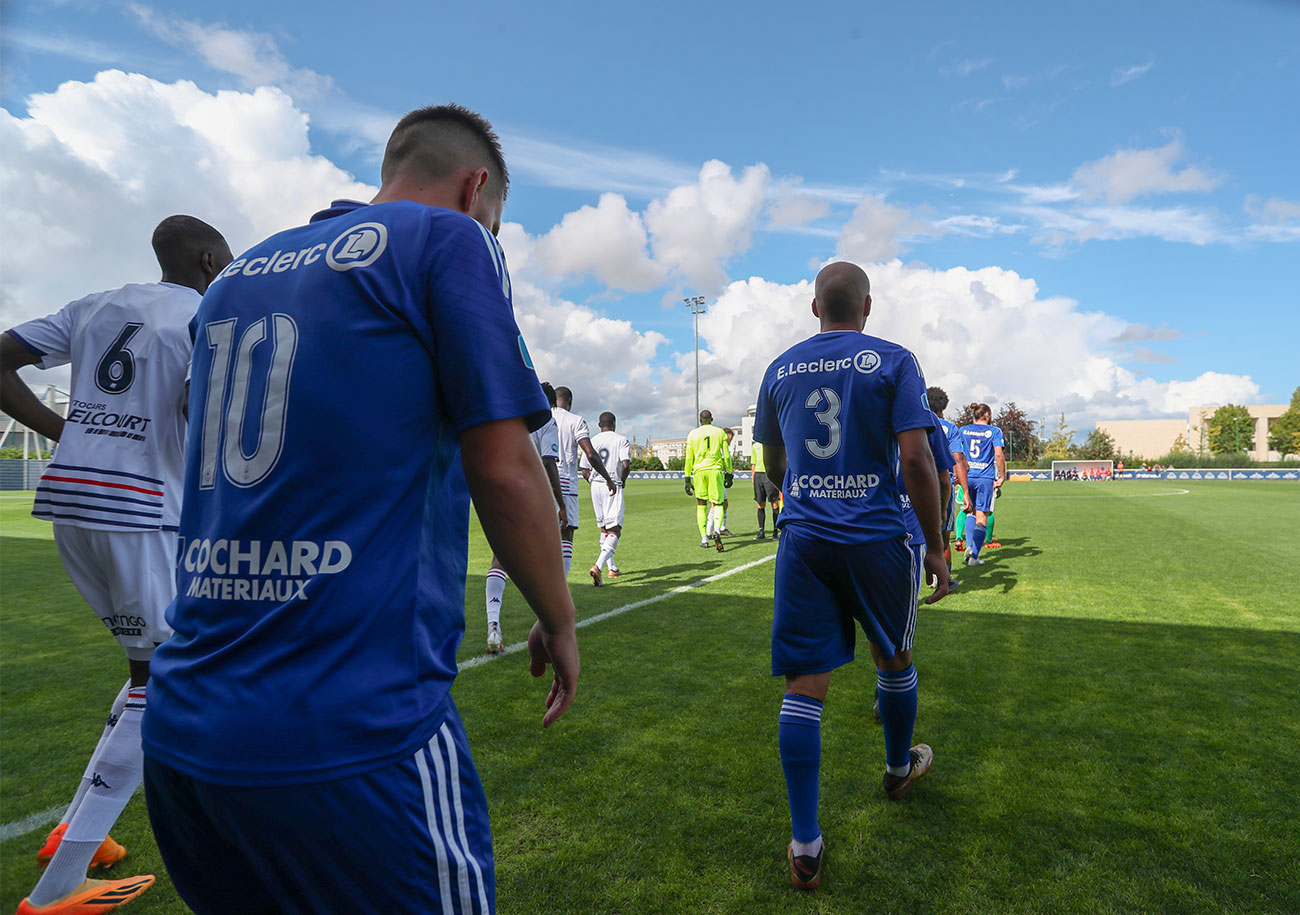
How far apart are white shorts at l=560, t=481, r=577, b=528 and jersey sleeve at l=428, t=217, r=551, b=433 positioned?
6.54 m

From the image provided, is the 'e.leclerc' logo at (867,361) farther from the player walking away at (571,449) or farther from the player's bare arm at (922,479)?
the player walking away at (571,449)

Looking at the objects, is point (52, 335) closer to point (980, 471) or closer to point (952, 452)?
point (952, 452)

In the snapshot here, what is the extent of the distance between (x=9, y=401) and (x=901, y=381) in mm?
3344

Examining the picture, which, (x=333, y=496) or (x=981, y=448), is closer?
(x=333, y=496)

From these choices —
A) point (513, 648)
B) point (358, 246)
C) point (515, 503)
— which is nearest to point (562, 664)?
point (515, 503)

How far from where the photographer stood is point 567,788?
126 inches

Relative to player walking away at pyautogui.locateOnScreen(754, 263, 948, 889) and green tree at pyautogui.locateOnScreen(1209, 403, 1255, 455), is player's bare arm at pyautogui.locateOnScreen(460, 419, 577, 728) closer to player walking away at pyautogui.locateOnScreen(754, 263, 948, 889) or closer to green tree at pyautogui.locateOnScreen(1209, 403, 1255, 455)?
player walking away at pyautogui.locateOnScreen(754, 263, 948, 889)

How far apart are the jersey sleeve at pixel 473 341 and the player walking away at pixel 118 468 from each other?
1.82m

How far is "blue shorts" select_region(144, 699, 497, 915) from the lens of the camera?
0.97m

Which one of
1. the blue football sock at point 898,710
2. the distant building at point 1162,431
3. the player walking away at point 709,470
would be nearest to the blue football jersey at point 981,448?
the player walking away at point 709,470

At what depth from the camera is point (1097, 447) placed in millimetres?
81875

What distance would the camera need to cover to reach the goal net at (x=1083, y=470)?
50309mm

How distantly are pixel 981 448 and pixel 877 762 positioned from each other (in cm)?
740

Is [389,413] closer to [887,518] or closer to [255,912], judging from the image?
[255,912]
